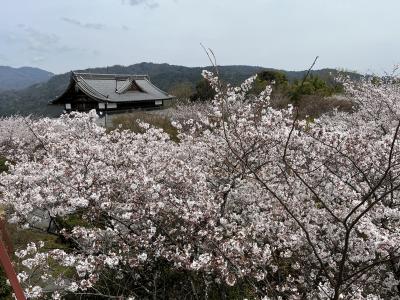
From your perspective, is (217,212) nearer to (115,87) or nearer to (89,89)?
(89,89)

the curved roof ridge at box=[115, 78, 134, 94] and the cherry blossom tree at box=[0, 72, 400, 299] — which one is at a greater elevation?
the curved roof ridge at box=[115, 78, 134, 94]

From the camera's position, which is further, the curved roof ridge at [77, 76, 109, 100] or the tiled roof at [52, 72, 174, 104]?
the tiled roof at [52, 72, 174, 104]

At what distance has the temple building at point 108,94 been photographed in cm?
3256

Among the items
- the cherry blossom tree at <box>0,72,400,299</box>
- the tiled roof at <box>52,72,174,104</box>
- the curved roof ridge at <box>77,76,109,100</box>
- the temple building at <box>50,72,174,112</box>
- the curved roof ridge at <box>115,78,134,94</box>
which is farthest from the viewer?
the curved roof ridge at <box>115,78,134,94</box>

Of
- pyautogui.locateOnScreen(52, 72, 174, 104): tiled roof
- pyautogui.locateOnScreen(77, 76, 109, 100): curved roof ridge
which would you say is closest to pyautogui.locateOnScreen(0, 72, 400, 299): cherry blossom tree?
pyautogui.locateOnScreen(77, 76, 109, 100): curved roof ridge

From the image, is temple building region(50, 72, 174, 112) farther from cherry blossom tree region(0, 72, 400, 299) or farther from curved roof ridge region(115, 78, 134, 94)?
cherry blossom tree region(0, 72, 400, 299)

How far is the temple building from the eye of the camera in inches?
1282

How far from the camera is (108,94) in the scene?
34.4 metres

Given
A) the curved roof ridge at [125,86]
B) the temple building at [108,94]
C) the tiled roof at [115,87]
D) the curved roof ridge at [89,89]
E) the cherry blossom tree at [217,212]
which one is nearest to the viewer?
the cherry blossom tree at [217,212]

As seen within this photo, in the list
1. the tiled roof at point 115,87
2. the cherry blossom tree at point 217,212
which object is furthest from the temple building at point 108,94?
the cherry blossom tree at point 217,212

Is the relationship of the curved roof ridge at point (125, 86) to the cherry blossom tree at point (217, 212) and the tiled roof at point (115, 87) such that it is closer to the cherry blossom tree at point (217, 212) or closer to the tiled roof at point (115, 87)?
the tiled roof at point (115, 87)

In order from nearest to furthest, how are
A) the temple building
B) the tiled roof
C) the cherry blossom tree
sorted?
the cherry blossom tree
the tiled roof
the temple building

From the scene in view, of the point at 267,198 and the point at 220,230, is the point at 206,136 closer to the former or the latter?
the point at 267,198

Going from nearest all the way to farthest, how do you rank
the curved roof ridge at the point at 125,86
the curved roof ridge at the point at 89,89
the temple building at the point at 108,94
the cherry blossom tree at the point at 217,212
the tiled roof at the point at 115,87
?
the cherry blossom tree at the point at 217,212
the curved roof ridge at the point at 89,89
the tiled roof at the point at 115,87
the temple building at the point at 108,94
the curved roof ridge at the point at 125,86
